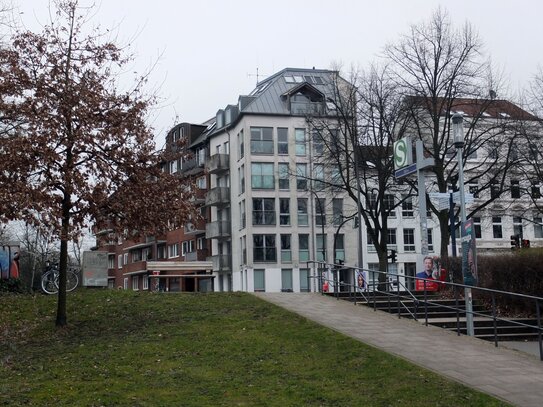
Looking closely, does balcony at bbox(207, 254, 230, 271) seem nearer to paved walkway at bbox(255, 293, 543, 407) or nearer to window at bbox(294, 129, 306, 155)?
window at bbox(294, 129, 306, 155)

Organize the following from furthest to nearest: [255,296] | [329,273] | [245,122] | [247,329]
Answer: [245,122] < [329,273] < [255,296] < [247,329]

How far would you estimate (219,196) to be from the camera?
222 feet

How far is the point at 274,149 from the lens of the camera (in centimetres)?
6438

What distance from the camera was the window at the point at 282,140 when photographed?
64625 mm

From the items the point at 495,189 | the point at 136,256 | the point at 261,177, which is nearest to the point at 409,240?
the point at 261,177

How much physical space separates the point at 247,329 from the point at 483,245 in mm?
55238

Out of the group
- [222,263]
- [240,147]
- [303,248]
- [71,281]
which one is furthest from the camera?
[222,263]

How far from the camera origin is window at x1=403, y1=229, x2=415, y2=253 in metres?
66.5

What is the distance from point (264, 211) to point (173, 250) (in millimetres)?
20688

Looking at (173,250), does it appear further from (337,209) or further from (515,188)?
(515,188)

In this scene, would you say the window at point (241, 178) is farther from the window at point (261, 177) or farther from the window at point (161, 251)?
the window at point (161, 251)

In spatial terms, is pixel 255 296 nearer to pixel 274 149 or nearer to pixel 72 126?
pixel 72 126

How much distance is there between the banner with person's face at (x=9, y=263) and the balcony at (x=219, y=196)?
1729 inches

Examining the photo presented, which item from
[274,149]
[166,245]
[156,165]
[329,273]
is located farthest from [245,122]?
[156,165]
